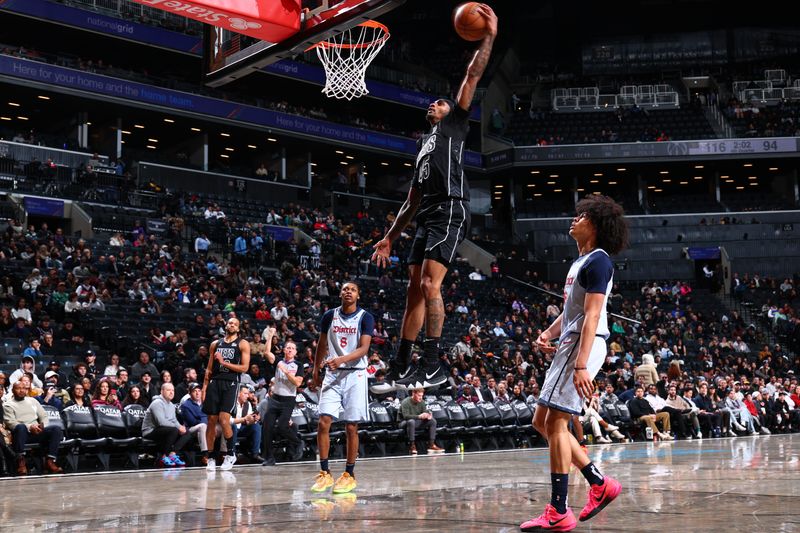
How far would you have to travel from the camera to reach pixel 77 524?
586 centimetres

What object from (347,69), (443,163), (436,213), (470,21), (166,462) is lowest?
(166,462)

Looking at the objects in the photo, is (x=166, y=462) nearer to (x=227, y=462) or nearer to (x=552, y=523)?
(x=227, y=462)

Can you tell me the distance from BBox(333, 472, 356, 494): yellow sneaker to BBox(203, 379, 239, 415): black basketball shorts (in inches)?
106

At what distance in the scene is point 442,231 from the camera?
19.2 ft

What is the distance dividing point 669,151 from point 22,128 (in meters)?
27.7

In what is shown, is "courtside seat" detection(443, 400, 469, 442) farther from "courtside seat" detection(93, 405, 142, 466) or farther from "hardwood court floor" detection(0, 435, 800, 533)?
"courtside seat" detection(93, 405, 142, 466)

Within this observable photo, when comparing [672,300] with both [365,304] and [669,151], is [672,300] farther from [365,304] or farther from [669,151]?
[365,304]

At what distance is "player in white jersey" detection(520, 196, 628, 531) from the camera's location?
5273 mm

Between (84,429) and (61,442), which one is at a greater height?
(84,429)

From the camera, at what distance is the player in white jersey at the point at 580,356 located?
5.27 metres

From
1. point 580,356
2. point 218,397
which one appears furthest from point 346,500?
point 218,397

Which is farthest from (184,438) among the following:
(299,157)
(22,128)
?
(299,157)

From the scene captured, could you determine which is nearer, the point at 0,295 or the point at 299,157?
the point at 0,295

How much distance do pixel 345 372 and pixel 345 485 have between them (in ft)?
3.62
